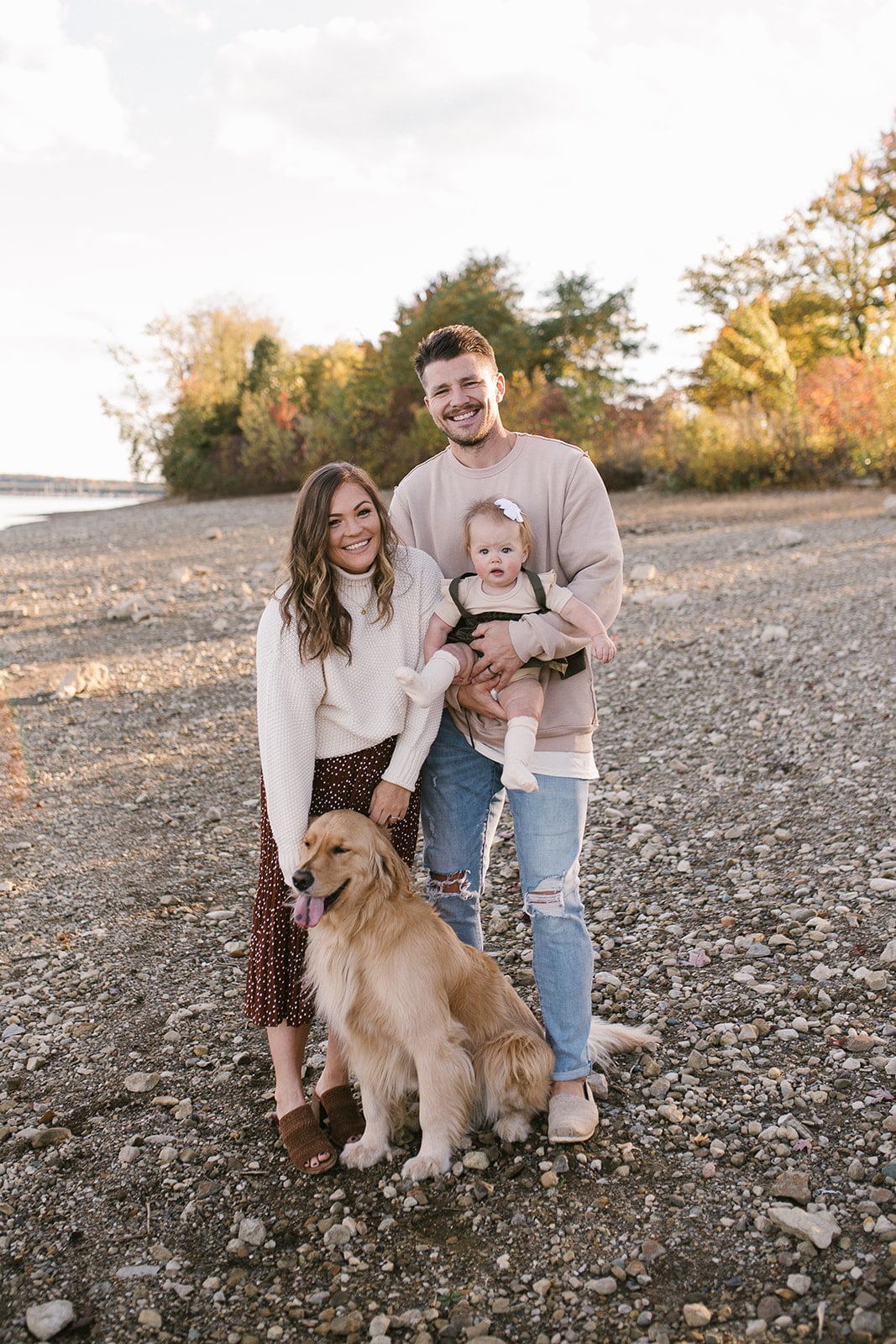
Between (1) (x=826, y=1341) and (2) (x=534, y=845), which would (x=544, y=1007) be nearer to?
(2) (x=534, y=845)

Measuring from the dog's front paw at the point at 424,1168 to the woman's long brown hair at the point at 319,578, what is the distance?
1798 millimetres

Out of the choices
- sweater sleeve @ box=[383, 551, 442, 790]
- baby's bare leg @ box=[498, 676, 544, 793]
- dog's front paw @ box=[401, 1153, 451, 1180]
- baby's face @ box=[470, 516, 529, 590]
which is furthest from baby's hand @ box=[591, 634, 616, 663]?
dog's front paw @ box=[401, 1153, 451, 1180]

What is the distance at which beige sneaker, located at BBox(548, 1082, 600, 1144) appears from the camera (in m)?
3.56

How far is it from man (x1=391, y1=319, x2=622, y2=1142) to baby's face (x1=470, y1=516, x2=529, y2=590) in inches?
6.8

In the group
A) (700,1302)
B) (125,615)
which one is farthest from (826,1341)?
(125,615)

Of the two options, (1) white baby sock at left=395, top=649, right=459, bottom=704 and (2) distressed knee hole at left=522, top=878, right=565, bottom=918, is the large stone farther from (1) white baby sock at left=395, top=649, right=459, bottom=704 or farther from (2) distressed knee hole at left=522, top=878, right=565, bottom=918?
(1) white baby sock at left=395, top=649, right=459, bottom=704

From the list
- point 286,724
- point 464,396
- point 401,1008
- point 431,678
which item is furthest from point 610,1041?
point 464,396

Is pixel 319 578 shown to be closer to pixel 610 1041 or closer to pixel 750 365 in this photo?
pixel 610 1041

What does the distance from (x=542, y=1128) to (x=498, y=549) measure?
2.16 m

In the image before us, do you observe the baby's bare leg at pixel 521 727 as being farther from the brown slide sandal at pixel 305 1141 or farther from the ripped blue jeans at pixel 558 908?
the brown slide sandal at pixel 305 1141

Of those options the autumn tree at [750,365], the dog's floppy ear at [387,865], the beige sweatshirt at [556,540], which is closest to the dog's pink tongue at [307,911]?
the dog's floppy ear at [387,865]

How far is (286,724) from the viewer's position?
3.59m

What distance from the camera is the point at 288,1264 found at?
10.4 feet

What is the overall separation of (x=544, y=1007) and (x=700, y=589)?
1004 cm
